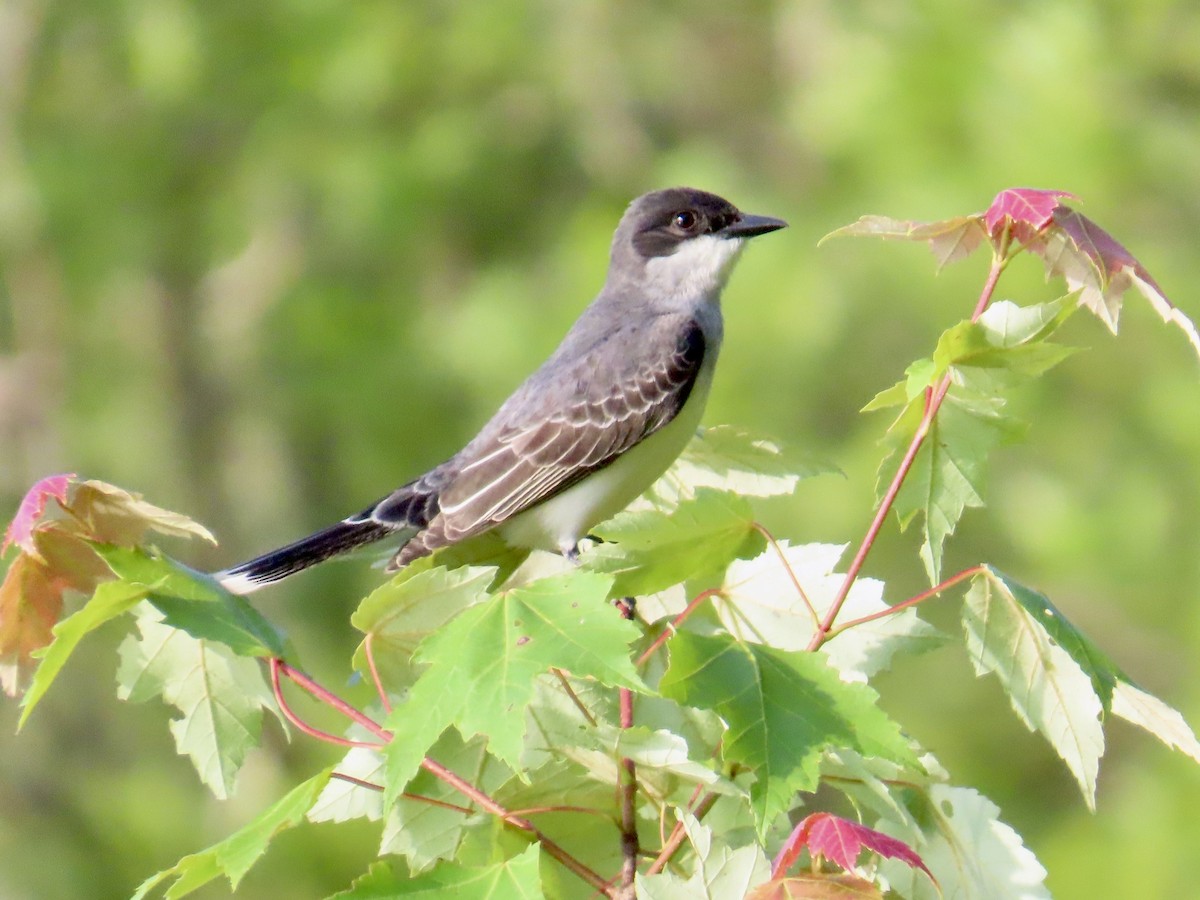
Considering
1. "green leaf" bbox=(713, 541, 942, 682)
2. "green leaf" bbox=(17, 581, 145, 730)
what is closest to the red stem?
"green leaf" bbox=(713, 541, 942, 682)

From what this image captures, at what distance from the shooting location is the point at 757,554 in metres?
2.26

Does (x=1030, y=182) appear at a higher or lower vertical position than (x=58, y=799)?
higher

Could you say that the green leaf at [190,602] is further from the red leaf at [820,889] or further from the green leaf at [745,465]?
the green leaf at [745,465]

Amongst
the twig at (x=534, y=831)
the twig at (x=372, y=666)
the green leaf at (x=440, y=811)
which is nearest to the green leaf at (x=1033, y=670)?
the twig at (x=534, y=831)

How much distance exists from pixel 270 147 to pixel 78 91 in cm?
212

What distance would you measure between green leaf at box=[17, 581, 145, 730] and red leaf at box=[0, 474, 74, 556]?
0.12 metres

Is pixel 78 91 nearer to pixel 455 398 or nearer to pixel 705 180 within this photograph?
pixel 455 398

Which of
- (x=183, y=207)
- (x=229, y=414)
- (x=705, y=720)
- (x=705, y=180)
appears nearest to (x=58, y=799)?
(x=229, y=414)

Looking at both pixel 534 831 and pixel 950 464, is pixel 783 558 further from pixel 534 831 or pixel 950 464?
pixel 534 831

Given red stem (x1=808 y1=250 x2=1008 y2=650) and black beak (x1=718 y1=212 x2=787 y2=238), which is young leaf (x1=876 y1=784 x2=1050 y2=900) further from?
black beak (x1=718 y1=212 x2=787 y2=238)

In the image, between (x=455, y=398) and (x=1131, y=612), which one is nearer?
(x=1131, y=612)

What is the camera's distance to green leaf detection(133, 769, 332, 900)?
1906 millimetres

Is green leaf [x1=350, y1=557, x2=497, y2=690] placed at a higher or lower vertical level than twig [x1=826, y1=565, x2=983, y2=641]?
higher

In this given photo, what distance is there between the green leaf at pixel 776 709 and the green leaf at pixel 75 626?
70 centimetres
